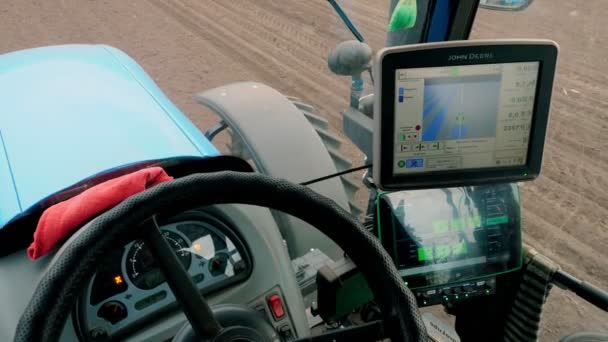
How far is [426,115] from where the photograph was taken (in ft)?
4.17

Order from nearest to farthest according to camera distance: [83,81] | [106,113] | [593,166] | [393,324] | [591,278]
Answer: [393,324], [106,113], [83,81], [591,278], [593,166]

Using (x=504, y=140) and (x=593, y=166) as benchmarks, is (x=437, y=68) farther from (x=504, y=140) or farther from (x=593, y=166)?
(x=593, y=166)

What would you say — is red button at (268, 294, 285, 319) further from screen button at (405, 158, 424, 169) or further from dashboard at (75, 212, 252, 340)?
screen button at (405, 158, 424, 169)

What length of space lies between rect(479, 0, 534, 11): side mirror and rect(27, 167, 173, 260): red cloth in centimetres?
121

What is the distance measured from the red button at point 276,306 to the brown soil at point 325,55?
1399 mm

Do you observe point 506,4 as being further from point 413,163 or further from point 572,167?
point 572,167

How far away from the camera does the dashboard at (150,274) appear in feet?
3.47

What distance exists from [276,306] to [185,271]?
42 cm

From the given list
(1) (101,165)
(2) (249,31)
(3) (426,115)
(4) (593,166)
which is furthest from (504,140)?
(2) (249,31)

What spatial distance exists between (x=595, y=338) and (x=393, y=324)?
2.18 ft

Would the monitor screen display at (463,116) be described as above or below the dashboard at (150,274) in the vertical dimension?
above

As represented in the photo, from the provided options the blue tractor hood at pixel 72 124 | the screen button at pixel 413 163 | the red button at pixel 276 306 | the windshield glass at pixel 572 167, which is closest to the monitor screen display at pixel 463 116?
the screen button at pixel 413 163

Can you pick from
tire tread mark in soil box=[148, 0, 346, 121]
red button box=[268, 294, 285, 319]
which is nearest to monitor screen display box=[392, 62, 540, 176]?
red button box=[268, 294, 285, 319]

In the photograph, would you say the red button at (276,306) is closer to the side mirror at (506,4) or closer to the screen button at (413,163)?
the screen button at (413,163)
